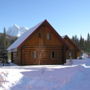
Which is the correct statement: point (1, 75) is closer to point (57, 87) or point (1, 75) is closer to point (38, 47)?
point (57, 87)

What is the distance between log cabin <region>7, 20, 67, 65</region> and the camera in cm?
3219

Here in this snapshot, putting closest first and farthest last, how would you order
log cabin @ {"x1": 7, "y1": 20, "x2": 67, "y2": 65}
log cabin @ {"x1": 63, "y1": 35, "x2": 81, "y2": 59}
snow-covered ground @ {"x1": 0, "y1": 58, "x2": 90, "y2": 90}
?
snow-covered ground @ {"x1": 0, "y1": 58, "x2": 90, "y2": 90} < log cabin @ {"x1": 7, "y1": 20, "x2": 67, "y2": 65} < log cabin @ {"x1": 63, "y1": 35, "x2": 81, "y2": 59}

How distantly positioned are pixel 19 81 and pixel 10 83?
2.15 feet

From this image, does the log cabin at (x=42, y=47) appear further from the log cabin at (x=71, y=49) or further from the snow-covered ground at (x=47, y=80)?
the log cabin at (x=71, y=49)

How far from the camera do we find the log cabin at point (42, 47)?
32188 millimetres

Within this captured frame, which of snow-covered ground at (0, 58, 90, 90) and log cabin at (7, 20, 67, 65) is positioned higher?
log cabin at (7, 20, 67, 65)

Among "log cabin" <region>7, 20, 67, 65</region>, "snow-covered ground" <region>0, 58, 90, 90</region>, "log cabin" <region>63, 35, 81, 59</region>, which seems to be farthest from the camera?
"log cabin" <region>63, 35, 81, 59</region>

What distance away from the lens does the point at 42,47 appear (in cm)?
3325

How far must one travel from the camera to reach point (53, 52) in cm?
3403

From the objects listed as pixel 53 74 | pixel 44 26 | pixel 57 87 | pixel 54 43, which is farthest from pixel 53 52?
pixel 57 87

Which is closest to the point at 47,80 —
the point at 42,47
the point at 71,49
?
the point at 42,47

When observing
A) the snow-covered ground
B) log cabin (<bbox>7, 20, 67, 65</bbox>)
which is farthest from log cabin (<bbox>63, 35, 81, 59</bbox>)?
the snow-covered ground

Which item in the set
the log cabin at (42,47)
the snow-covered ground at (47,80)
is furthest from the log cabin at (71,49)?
the snow-covered ground at (47,80)

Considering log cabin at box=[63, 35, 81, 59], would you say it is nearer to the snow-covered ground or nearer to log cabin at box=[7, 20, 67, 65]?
log cabin at box=[7, 20, 67, 65]
